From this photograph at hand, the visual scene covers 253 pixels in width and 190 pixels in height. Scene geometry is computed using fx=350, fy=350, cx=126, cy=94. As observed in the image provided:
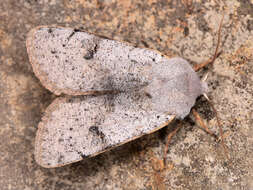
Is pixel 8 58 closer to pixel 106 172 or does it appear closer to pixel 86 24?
pixel 86 24

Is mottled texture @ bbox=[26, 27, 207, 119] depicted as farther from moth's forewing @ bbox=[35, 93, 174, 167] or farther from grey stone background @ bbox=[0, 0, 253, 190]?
grey stone background @ bbox=[0, 0, 253, 190]

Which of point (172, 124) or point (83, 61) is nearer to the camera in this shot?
point (83, 61)

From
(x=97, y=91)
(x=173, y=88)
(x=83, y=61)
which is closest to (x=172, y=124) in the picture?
(x=173, y=88)

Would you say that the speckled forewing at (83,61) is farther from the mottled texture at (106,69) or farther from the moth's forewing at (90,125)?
the moth's forewing at (90,125)

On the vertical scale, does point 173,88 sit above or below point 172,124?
above

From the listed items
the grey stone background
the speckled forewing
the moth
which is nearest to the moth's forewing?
the moth

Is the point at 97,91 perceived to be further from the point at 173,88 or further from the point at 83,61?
the point at 173,88

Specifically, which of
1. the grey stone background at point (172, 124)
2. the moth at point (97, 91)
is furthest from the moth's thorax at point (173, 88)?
the grey stone background at point (172, 124)
